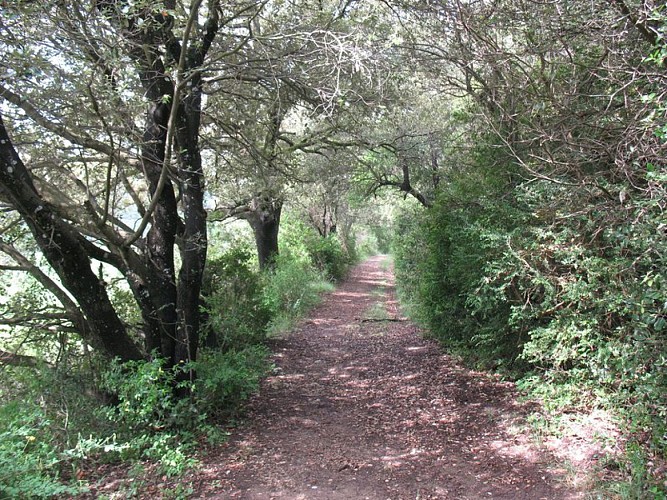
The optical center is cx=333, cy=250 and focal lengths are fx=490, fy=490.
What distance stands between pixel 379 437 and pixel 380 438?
3 centimetres

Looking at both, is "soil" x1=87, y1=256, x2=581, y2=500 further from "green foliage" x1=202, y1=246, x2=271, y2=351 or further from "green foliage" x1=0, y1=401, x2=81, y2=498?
"green foliage" x1=0, y1=401, x2=81, y2=498

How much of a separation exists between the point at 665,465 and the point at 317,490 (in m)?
2.96

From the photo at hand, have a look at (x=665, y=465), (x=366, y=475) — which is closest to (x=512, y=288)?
(x=665, y=465)

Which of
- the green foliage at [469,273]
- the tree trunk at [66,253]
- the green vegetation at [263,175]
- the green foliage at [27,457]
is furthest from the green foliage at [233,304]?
the green foliage at [469,273]

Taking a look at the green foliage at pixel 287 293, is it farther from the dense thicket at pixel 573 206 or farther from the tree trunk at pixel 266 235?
the dense thicket at pixel 573 206

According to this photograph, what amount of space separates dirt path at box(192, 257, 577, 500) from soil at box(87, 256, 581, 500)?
14 millimetres

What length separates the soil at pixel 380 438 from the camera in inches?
175

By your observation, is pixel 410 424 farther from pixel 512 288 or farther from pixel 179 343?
pixel 179 343

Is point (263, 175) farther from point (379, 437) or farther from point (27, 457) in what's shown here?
point (27, 457)

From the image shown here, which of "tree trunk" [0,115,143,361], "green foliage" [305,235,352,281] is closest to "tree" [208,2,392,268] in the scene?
"tree trunk" [0,115,143,361]

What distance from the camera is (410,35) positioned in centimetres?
691

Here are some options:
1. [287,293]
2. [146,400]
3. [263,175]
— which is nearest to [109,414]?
[146,400]

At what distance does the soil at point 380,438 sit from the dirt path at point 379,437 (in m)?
0.01

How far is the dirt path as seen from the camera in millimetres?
4441
